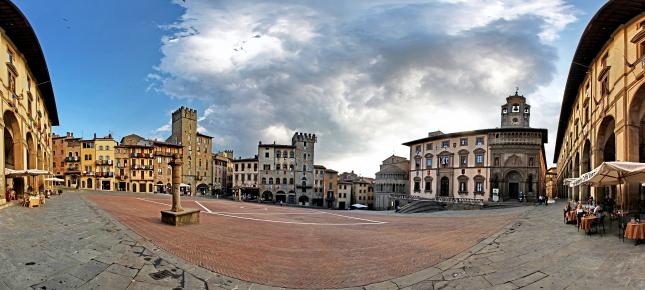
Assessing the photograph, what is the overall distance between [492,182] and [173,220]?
4596cm

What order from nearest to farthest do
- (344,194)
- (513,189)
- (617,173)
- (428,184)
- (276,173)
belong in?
(617,173)
(513,189)
(428,184)
(276,173)
(344,194)

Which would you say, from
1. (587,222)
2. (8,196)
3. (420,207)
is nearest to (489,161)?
(420,207)

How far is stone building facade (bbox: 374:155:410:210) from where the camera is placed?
7300cm

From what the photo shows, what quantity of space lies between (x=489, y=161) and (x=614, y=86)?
3100 centimetres

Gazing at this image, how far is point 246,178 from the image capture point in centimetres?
7381

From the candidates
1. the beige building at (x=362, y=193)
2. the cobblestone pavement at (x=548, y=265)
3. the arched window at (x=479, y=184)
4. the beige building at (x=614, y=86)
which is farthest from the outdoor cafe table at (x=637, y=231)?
the beige building at (x=362, y=193)

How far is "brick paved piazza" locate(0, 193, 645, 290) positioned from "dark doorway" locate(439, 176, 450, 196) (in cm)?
4049

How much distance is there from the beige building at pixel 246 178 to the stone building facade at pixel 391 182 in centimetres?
3008

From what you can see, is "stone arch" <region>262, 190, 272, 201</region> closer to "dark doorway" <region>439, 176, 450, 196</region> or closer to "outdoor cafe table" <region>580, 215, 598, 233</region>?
"dark doorway" <region>439, 176, 450, 196</region>

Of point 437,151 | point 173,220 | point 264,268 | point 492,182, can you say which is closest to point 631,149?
point 264,268

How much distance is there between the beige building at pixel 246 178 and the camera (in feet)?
240

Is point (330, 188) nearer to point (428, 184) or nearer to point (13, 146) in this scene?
point (428, 184)

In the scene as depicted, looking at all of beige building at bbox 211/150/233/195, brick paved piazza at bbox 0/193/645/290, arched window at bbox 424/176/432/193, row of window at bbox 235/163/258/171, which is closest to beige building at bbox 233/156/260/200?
row of window at bbox 235/163/258/171

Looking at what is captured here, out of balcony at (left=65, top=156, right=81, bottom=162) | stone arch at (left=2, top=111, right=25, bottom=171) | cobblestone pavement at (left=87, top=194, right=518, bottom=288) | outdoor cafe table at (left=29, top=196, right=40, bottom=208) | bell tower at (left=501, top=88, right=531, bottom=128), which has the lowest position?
cobblestone pavement at (left=87, top=194, right=518, bottom=288)
